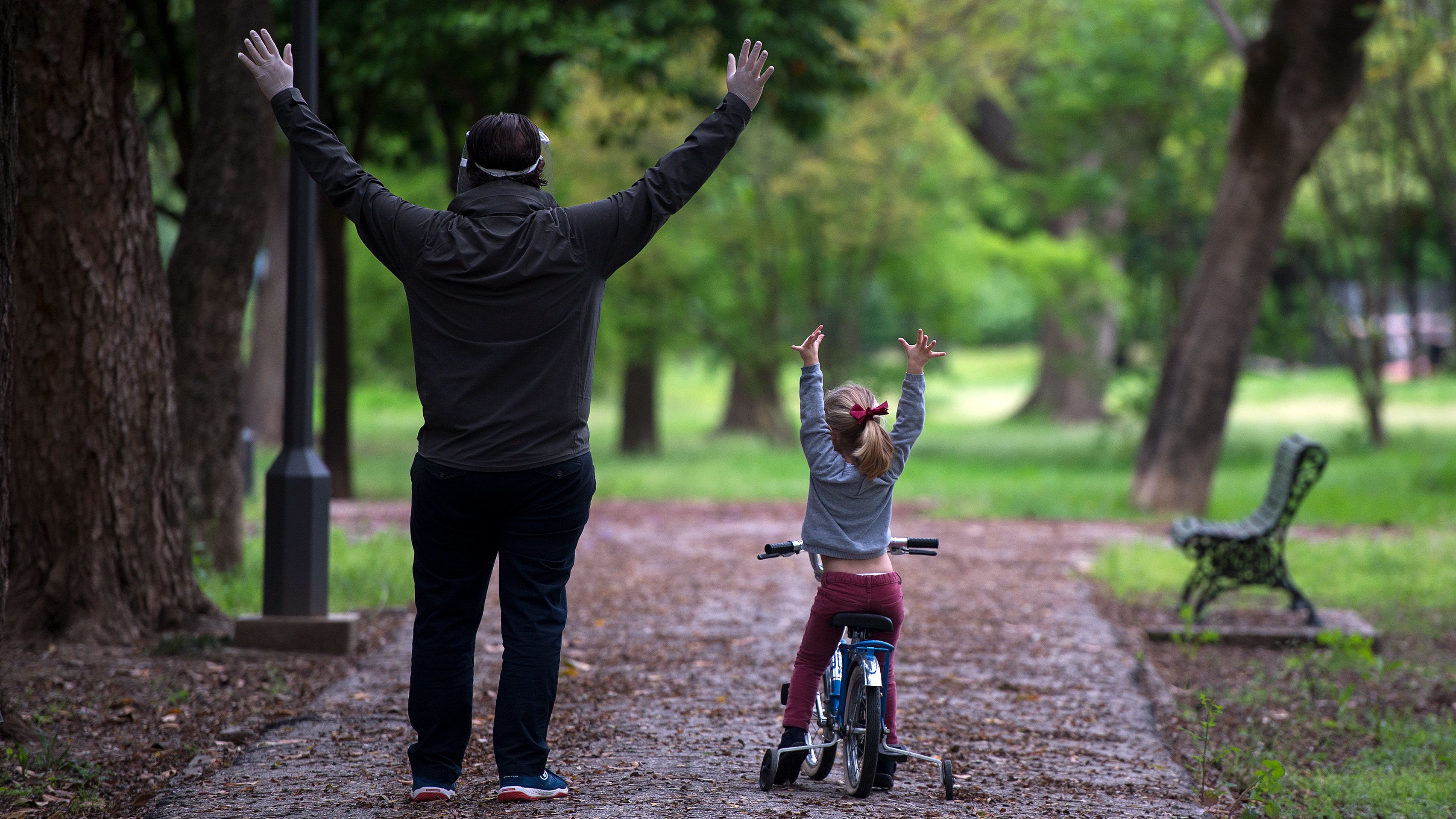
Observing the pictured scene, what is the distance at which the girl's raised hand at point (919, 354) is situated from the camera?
4.37m

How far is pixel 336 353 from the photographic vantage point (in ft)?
48.8

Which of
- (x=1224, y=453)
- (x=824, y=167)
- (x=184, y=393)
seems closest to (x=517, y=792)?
(x=184, y=393)

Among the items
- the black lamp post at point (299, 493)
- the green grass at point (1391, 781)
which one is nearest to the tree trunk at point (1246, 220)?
the green grass at point (1391, 781)

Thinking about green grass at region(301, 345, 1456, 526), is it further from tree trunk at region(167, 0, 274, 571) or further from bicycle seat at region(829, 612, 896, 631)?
bicycle seat at region(829, 612, 896, 631)

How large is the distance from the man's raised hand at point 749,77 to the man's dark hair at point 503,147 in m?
0.59

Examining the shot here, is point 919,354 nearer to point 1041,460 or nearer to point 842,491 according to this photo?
point 842,491

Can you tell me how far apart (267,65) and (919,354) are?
212 cm

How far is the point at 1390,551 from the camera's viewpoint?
37.0 feet

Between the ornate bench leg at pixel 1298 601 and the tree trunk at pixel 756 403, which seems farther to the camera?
the tree trunk at pixel 756 403

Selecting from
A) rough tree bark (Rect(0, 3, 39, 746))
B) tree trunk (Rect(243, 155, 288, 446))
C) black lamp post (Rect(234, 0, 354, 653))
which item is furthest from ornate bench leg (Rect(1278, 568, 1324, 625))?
tree trunk (Rect(243, 155, 288, 446))

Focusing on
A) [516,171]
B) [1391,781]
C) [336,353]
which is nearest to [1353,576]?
[1391,781]

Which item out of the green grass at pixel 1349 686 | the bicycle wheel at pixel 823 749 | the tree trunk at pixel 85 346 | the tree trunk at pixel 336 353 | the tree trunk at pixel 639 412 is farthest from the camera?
the tree trunk at pixel 639 412

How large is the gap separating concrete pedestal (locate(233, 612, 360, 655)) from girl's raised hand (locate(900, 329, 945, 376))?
144 inches

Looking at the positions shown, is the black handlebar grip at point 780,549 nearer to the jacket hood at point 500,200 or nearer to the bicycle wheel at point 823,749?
the bicycle wheel at point 823,749
